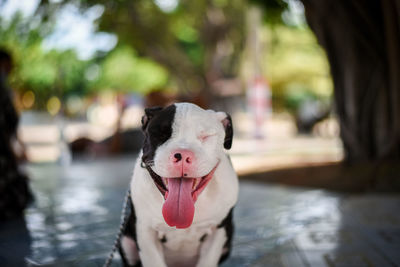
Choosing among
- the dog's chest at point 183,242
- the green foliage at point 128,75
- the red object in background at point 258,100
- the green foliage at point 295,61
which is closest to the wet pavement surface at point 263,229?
the dog's chest at point 183,242

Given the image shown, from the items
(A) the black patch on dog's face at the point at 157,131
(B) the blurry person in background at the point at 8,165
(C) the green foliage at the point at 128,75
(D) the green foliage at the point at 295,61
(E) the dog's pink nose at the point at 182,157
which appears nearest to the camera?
(E) the dog's pink nose at the point at 182,157

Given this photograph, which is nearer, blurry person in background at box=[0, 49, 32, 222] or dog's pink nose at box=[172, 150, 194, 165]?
dog's pink nose at box=[172, 150, 194, 165]

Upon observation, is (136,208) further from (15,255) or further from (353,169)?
(353,169)

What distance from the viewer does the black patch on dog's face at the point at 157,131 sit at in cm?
182

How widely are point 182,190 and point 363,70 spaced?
4.97m

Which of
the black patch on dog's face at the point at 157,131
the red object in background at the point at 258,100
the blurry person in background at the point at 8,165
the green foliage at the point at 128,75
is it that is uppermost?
the black patch on dog's face at the point at 157,131

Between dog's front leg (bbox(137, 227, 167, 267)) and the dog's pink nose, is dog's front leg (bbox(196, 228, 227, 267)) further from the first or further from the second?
the dog's pink nose

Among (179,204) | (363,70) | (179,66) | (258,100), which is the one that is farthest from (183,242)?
(179,66)

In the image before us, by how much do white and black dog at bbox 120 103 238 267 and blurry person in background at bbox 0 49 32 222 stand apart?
2.51 metres

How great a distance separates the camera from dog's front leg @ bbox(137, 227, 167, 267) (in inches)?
77.5

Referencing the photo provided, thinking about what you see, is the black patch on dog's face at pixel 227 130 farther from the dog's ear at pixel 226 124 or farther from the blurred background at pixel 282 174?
the blurred background at pixel 282 174

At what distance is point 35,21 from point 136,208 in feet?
21.1

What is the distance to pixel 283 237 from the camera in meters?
3.37

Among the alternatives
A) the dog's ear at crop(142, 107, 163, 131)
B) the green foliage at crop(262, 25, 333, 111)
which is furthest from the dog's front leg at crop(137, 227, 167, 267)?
the green foliage at crop(262, 25, 333, 111)
